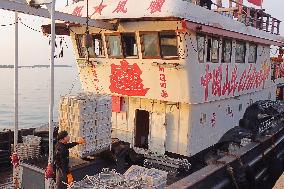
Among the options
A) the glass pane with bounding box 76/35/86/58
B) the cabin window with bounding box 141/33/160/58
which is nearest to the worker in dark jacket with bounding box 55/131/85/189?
the cabin window with bounding box 141/33/160/58

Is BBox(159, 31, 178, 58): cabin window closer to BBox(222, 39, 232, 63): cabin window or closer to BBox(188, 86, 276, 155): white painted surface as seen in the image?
BBox(188, 86, 276, 155): white painted surface

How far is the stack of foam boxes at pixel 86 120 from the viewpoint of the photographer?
372 inches

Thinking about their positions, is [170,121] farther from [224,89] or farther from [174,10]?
[174,10]

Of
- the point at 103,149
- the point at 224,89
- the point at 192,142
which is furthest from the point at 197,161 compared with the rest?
the point at 103,149

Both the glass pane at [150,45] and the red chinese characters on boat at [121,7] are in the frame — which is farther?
the glass pane at [150,45]

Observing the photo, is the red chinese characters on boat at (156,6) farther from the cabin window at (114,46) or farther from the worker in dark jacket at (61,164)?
the worker in dark jacket at (61,164)

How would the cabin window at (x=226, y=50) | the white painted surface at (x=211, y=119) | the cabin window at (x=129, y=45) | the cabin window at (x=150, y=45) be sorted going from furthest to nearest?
the cabin window at (x=226, y=50), the cabin window at (x=129, y=45), the white painted surface at (x=211, y=119), the cabin window at (x=150, y=45)

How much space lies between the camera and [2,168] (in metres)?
11.3

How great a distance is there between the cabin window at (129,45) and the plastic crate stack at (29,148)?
4470 millimetres

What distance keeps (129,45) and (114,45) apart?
62 centimetres

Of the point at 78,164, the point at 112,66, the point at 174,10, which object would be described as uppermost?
the point at 174,10

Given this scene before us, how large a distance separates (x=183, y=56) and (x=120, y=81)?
295 cm

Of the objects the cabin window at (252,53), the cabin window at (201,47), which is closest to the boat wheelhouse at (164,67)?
the cabin window at (201,47)

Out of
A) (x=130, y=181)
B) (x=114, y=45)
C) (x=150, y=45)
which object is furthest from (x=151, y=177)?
(x=114, y=45)
